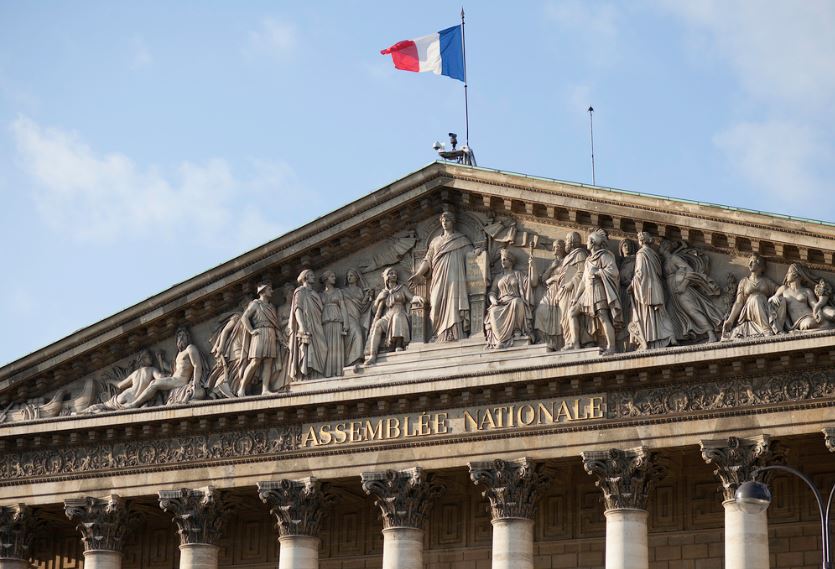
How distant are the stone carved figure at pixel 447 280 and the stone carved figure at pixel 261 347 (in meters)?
3.13

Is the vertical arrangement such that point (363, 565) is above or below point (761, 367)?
below

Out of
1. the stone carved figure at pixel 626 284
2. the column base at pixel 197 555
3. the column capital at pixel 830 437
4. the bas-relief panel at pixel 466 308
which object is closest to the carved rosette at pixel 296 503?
the column base at pixel 197 555

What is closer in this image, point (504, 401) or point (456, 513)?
point (504, 401)

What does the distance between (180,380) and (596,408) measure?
30.6 feet

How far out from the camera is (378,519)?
135ft

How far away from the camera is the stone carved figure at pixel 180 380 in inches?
1594


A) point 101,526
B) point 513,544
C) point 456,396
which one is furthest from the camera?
point 101,526

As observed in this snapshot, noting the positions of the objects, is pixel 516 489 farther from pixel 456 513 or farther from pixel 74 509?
pixel 74 509

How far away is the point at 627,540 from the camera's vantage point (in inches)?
1404

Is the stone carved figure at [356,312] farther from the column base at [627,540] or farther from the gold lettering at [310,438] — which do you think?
the column base at [627,540]

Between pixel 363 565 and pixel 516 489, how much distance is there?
563 cm

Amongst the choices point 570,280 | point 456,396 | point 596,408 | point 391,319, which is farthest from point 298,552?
point 570,280

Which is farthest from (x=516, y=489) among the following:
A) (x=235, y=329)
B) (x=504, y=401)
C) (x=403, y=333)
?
(x=235, y=329)

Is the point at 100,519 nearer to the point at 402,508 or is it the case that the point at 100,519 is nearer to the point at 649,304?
the point at 402,508
